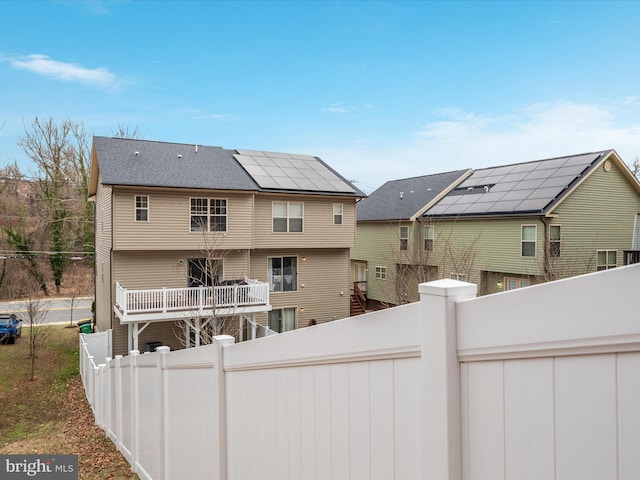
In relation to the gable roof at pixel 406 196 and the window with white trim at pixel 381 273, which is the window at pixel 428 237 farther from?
the window with white trim at pixel 381 273

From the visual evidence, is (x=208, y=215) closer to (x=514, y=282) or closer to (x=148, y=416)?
(x=148, y=416)

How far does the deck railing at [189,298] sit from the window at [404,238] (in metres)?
10.1

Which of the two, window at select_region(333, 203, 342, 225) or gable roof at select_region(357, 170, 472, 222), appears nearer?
window at select_region(333, 203, 342, 225)

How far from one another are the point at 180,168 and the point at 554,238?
1564cm

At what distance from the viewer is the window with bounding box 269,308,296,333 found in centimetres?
1992

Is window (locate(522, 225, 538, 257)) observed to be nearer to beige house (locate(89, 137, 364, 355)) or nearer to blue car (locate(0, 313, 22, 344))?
beige house (locate(89, 137, 364, 355))

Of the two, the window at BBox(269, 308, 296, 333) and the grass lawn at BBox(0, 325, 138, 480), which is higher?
the window at BBox(269, 308, 296, 333)

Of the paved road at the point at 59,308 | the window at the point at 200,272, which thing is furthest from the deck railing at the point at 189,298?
the paved road at the point at 59,308

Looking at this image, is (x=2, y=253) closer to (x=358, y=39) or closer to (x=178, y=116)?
(x=178, y=116)

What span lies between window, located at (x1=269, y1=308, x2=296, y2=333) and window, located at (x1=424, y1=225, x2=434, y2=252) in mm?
7737

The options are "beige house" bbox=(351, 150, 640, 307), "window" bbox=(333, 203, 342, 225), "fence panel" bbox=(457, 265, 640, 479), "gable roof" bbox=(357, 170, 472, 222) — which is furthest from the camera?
"gable roof" bbox=(357, 170, 472, 222)

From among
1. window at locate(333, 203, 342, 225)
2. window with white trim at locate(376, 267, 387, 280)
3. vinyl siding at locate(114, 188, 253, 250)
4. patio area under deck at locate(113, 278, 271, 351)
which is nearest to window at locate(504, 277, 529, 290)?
window with white trim at locate(376, 267, 387, 280)

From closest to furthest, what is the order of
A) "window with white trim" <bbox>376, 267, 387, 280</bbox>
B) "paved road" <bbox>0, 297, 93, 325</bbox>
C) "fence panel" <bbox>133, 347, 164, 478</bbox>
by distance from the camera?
"fence panel" <bbox>133, 347, 164, 478</bbox>, "paved road" <bbox>0, 297, 93, 325</bbox>, "window with white trim" <bbox>376, 267, 387, 280</bbox>

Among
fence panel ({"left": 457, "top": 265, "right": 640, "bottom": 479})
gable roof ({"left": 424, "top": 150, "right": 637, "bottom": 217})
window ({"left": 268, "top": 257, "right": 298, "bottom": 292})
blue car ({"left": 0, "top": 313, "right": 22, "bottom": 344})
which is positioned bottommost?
blue car ({"left": 0, "top": 313, "right": 22, "bottom": 344})
